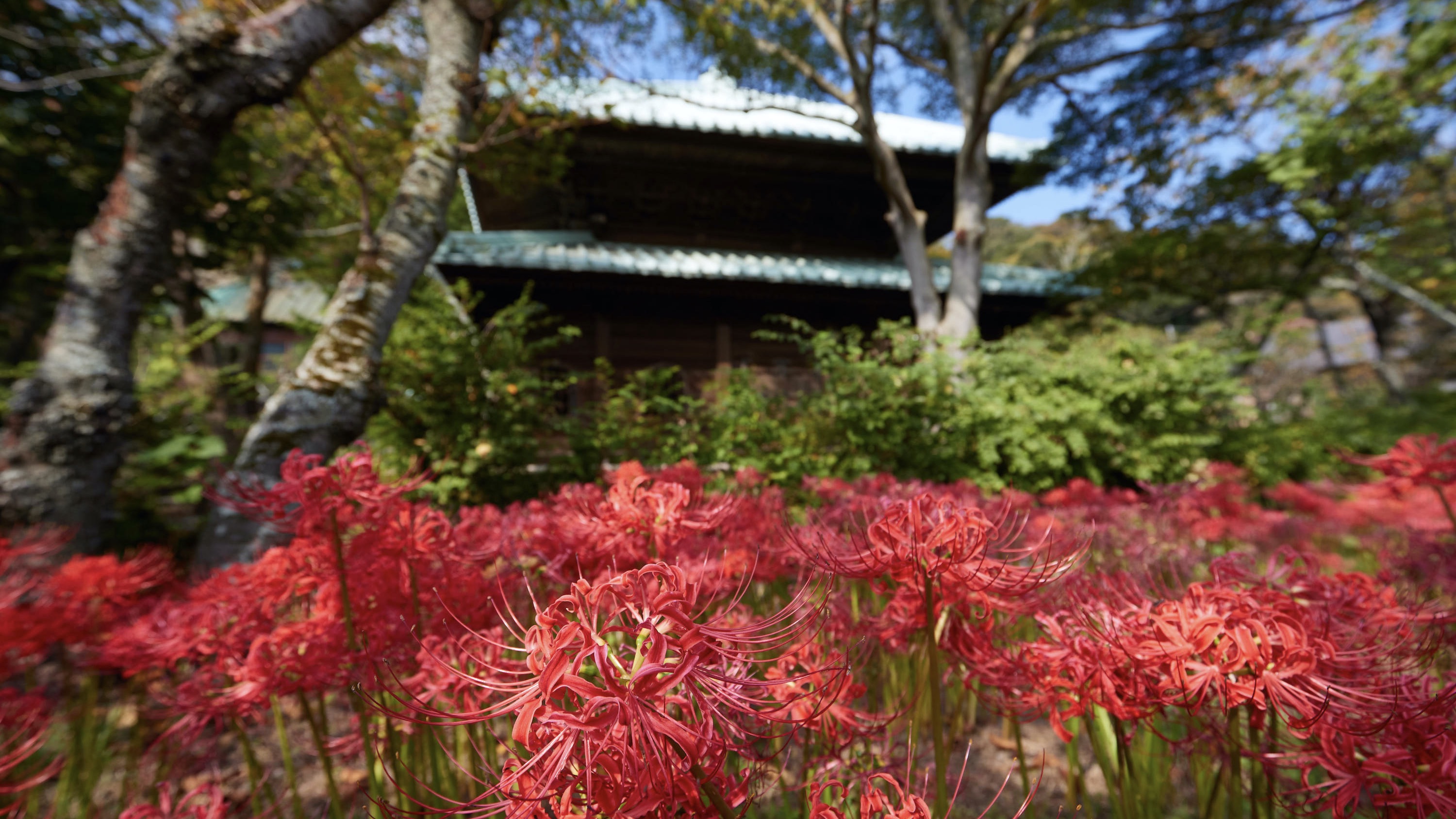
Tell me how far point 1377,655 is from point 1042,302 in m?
8.36

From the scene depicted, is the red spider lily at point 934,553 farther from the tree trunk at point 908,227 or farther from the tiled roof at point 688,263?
the tree trunk at point 908,227

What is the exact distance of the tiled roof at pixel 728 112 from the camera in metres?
6.43

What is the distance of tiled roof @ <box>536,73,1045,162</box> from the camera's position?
21.1 feet

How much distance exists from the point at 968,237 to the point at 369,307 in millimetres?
6975

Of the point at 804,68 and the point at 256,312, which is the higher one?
the point at 804,68

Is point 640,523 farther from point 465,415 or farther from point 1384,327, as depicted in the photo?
Answer: point 1384,327

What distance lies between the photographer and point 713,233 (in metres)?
8.70

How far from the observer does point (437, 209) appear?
153 inches

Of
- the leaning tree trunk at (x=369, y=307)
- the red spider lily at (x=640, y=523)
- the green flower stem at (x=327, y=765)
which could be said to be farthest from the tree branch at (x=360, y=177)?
the red spider lily at (x=640, y=523)

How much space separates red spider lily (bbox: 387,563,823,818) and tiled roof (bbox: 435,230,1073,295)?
6.21 meters

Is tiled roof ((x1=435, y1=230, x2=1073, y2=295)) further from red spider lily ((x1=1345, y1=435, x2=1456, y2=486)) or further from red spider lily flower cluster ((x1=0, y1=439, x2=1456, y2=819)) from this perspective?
red spider lily ((x1=1345, y1=435, x2=1456, y2=486))

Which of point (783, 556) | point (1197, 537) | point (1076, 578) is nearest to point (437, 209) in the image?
point (783, 556)

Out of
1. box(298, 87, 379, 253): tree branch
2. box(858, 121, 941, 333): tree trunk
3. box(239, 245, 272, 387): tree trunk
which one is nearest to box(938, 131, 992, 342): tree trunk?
box(858, 121, 941, 333): tree trunk

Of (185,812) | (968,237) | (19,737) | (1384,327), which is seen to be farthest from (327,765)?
(1384,327)
